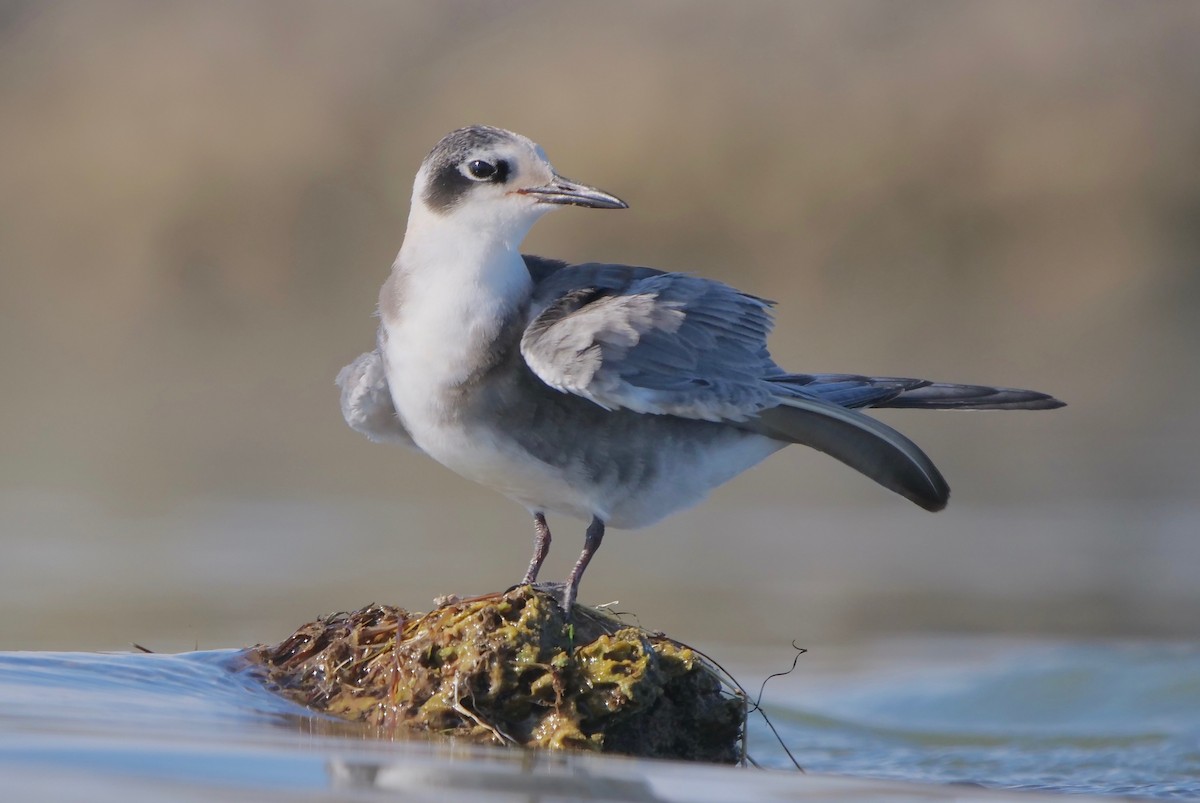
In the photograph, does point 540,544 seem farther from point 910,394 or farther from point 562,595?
point 910,394

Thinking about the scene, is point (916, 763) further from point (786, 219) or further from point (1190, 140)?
point (1190, 140)

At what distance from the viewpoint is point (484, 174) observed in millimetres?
6758

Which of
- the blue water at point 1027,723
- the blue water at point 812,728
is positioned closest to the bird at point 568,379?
the blue water at point 812,728

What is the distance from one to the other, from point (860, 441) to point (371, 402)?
1.82 m

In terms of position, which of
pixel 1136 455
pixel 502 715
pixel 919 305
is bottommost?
pixel 502 715

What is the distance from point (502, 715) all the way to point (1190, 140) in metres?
23.8

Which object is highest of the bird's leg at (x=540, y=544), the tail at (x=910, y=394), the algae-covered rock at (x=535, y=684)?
the tail at (x=910, y=394)

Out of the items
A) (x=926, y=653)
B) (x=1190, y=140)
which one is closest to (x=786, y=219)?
(x=1190, y=140)

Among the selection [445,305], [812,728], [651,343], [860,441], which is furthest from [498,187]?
[812,728]

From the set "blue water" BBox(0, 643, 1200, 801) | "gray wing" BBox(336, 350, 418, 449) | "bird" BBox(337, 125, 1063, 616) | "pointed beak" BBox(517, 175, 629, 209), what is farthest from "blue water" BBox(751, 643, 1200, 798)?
"pointed beak" BBox(517, 175, 629, 209)

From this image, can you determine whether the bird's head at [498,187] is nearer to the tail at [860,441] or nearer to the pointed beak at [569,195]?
the pointed beak at [569,195]

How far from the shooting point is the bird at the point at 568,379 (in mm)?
6438

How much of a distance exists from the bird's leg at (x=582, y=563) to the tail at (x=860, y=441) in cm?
75

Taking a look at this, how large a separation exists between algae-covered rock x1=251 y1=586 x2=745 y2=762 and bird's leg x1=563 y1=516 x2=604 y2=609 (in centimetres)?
7
